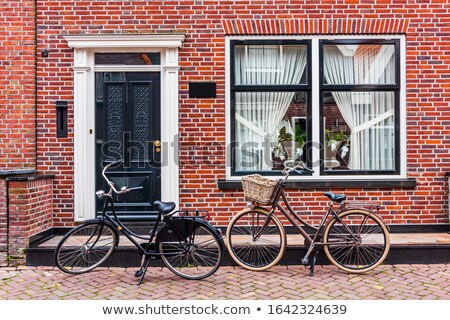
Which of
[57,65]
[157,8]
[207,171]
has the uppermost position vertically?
[157,8]

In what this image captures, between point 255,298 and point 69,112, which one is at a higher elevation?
point 69,112

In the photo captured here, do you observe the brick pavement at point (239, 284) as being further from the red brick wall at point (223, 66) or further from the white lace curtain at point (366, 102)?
the white lace curtain at point (366, 102)

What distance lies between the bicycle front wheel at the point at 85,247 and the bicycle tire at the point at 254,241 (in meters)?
1.40

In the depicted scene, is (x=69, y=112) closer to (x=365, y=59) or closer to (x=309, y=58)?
(x=309, y=58)

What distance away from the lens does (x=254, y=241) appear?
18.9 feet

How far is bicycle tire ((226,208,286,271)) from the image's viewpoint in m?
5.69

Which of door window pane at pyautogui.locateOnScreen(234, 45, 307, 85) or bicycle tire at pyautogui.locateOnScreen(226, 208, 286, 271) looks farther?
door window pane at pyautogui.locateOnScreen(234, 45, 307, 85)

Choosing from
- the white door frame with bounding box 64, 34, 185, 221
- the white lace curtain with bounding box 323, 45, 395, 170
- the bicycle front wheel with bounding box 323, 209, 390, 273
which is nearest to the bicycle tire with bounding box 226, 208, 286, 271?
the bicycle front wheel with bounding box 323, 209, 390, 273

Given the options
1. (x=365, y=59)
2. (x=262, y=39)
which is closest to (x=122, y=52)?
(x=262, y=39)

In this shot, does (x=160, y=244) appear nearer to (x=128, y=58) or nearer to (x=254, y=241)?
(x=254, y=241)

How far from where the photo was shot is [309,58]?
6902 millimetres

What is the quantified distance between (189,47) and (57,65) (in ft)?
6.18

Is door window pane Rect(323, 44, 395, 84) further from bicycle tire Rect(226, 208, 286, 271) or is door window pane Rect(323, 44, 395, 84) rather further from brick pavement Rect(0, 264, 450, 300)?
brick pavement Rect(0, 264, 450, 300)

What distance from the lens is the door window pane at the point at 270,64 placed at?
6.98 meters
